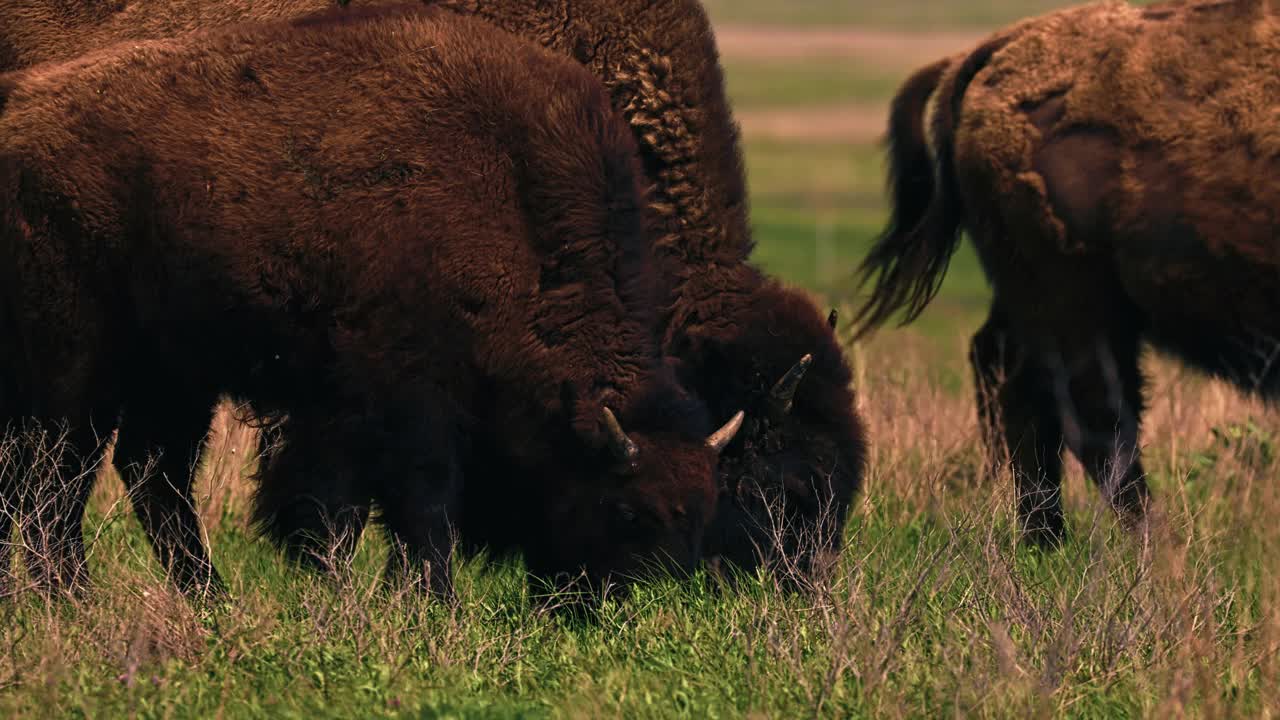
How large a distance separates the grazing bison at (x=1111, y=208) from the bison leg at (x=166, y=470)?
3083mm

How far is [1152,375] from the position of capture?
7066mm

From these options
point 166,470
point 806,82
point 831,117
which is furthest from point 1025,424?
point 806,82

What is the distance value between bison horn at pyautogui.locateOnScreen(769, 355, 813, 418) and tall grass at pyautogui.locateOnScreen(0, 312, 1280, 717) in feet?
2.22

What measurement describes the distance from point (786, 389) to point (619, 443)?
98 centimetres

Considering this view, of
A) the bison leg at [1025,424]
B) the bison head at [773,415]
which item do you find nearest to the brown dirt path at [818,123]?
the bison leg at [1025,424]

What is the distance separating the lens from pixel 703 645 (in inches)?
184

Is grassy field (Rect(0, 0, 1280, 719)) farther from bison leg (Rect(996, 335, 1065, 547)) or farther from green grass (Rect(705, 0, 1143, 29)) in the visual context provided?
green grass (Rect(705, 0, 1143, 29))

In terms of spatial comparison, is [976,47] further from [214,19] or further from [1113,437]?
[214,19]

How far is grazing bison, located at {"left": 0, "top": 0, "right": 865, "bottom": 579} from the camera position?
19.9 feet

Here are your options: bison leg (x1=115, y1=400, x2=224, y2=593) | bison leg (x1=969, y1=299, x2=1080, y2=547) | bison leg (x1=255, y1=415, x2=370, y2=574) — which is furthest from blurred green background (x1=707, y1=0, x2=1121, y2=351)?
bison leg (x1=115, y1=400, x2=224, y2=593)

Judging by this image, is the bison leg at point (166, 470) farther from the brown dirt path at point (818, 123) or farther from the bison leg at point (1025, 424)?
the brown dirt path at point (818, 123)

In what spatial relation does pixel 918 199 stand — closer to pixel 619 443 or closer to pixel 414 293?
pixel 619 443

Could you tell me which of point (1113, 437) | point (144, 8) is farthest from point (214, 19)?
point (1113, 437)

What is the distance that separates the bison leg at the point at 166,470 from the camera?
5.93 m
